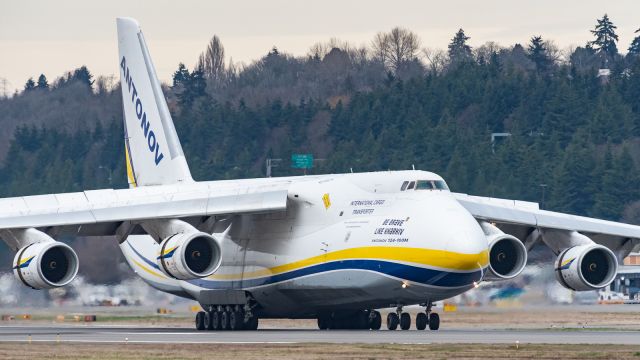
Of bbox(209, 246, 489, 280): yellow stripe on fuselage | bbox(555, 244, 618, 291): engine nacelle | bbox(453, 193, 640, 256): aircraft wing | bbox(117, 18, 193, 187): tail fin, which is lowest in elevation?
bbox(555, 244, 618, 291): engine nacelle

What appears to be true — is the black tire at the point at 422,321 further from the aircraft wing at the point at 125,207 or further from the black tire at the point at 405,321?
the aircraft wing at the point at 125,207

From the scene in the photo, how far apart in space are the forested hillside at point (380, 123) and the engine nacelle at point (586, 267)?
120 ft

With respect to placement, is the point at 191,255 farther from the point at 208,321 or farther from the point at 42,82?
the point at 42,82

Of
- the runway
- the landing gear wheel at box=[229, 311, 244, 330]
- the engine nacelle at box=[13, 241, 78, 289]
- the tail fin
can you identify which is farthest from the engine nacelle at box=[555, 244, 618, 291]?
the tail fin

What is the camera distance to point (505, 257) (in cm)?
3362

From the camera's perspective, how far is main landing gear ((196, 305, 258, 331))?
35.7 meters

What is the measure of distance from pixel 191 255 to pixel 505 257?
7.00 meters

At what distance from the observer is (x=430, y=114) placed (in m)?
95.2

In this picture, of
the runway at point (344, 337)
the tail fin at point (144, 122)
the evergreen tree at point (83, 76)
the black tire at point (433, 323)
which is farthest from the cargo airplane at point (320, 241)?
the evergreen tree at point (83, 76)

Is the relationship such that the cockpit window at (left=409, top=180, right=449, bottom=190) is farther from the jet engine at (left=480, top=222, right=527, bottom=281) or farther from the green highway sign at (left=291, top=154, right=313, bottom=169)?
the green highway sign at (left=291, top=154, right=313, bottom=169)

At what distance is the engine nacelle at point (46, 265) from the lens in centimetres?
3262

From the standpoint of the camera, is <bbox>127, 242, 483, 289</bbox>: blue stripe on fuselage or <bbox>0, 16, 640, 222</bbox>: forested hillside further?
<bbox>0, 16, 640, 222</bbox>: forested hillside

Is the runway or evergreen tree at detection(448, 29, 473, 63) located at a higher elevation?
evergreen tree at detection(448, 29, 473, 63)

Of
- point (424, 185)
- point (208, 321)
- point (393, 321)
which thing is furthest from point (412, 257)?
point (208, 321)
